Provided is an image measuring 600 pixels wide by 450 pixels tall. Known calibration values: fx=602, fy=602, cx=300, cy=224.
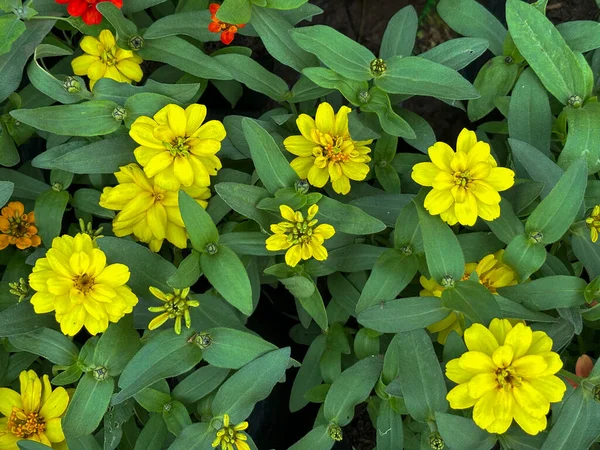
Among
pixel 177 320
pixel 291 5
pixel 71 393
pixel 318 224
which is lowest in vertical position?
pixel 71 393

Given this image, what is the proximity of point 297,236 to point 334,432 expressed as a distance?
43cm

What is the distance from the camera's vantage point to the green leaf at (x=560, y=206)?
3.62ft

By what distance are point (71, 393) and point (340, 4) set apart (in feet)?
4.59

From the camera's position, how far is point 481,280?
3.97 ft

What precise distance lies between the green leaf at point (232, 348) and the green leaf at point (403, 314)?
0.66 ft

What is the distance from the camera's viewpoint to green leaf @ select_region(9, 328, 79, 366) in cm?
120

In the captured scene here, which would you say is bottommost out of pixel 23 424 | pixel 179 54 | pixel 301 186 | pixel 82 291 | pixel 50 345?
pixel 23 424

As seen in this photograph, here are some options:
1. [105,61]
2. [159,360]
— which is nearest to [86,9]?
[105,61]

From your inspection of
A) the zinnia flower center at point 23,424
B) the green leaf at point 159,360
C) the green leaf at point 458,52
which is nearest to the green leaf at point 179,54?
the green leaf at point 458,52

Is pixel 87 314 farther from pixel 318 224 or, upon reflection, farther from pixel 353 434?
pixel 353 434

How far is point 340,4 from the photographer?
1.94 meters

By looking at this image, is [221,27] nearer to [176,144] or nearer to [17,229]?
[176,144]

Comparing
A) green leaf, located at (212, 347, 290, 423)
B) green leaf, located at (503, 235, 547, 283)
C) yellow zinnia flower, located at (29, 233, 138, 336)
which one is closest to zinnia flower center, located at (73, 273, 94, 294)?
yellow zinnia flower, located at (29, 233, 138, 336)

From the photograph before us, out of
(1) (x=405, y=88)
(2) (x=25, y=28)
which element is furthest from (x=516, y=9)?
(2) (x=25, y=28)
